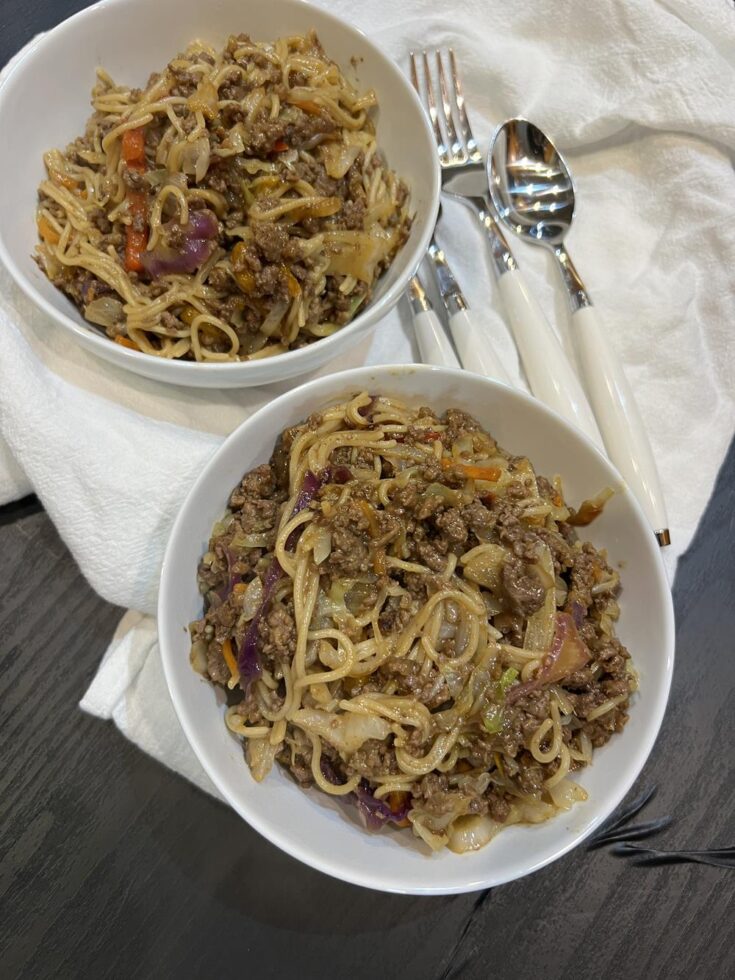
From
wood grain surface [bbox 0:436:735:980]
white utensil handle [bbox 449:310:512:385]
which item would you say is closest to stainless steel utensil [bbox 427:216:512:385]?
white utensil handle [bbox 449:310:512:385]

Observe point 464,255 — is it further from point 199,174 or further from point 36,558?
point 36,558

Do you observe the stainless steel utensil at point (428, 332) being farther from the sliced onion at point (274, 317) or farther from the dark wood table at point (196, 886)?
the dark wood table at point (196, 886)

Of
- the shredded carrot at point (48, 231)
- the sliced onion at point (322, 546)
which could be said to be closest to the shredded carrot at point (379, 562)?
the sliced onion at point (322, 546)

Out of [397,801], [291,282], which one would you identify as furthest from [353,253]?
[397,801]

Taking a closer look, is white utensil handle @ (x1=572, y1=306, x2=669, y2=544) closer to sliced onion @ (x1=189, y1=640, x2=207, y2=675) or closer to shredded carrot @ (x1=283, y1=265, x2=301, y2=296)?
shredded carrot @ (x1=283, y1=265, x2=301, y2=296)

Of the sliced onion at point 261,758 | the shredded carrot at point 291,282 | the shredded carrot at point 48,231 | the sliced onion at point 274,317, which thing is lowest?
the sliced onion at point 261,758

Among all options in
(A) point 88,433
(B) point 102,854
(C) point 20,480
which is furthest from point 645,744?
(C) point 20,480

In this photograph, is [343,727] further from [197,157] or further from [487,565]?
→ [197,157]
